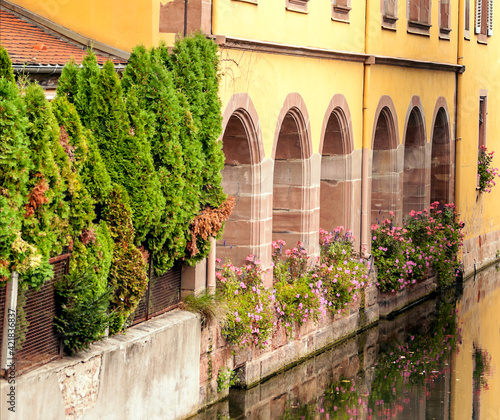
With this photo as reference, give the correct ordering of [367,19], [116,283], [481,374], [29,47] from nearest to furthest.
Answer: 1. [116,283]
2. [29,47]
3. [481,374]
4. [367,19]

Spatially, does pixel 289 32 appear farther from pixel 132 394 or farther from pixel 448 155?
pixel 448 155

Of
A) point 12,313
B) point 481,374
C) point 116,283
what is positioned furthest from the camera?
point 481,374

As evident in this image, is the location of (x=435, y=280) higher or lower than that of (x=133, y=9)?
lower

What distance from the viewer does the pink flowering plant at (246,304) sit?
12.2 m

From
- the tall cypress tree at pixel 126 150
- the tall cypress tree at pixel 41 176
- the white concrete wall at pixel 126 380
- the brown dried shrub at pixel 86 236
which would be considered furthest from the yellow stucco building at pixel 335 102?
the tall cypress tree at pixel 41 176

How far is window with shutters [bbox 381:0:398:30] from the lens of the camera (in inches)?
696

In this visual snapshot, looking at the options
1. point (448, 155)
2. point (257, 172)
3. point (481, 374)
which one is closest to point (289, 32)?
point (257, 172)

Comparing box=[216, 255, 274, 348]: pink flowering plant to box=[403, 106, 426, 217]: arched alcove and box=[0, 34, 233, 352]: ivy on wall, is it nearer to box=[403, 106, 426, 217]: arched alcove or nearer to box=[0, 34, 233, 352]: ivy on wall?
box=[0, 34, 233, 352]: ivy on wall

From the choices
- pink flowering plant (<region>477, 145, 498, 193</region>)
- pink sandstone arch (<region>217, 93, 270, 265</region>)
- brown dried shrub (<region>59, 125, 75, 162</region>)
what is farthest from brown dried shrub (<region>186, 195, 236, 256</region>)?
pink flowering plant (<region>477, 145, 498, 193</region>)

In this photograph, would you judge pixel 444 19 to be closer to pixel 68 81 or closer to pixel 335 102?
pixel 335 102

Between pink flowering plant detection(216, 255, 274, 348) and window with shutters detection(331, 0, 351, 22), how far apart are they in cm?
419

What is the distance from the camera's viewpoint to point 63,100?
9.21 m

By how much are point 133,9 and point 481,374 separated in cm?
587

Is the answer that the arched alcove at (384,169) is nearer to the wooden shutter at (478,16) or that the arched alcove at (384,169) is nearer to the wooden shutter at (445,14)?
the wooden shutter at (445,14)
